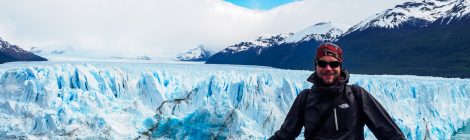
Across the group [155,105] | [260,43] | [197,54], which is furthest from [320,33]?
[197,54]

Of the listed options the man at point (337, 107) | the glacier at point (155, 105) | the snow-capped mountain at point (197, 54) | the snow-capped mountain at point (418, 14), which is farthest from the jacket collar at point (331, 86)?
the snow-capped mountain at point (197, 54)

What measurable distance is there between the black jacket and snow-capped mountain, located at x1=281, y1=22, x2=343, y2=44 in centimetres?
8921

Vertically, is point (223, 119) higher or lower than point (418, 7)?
lower

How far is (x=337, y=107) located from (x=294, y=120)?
0.26 meters

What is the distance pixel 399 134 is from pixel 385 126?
0.22 feet

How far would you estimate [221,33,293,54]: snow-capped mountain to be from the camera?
110m

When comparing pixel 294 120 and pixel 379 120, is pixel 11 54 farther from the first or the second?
pixel 379 120

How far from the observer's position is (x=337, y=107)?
2.22m

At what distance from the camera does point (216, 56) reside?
384 ft

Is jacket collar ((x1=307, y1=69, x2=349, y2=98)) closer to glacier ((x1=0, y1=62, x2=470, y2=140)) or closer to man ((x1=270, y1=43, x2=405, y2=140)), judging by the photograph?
man ((x1=270, y1=43, x2=405, y2=140))

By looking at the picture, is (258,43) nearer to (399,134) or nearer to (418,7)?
(418,7)

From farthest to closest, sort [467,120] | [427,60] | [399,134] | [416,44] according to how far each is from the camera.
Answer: [416,44] → [427,60] → [467,120] → [399,134]

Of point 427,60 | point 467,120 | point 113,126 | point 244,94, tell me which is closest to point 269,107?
point 244,94

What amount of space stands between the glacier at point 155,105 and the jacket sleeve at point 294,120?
10547mm
